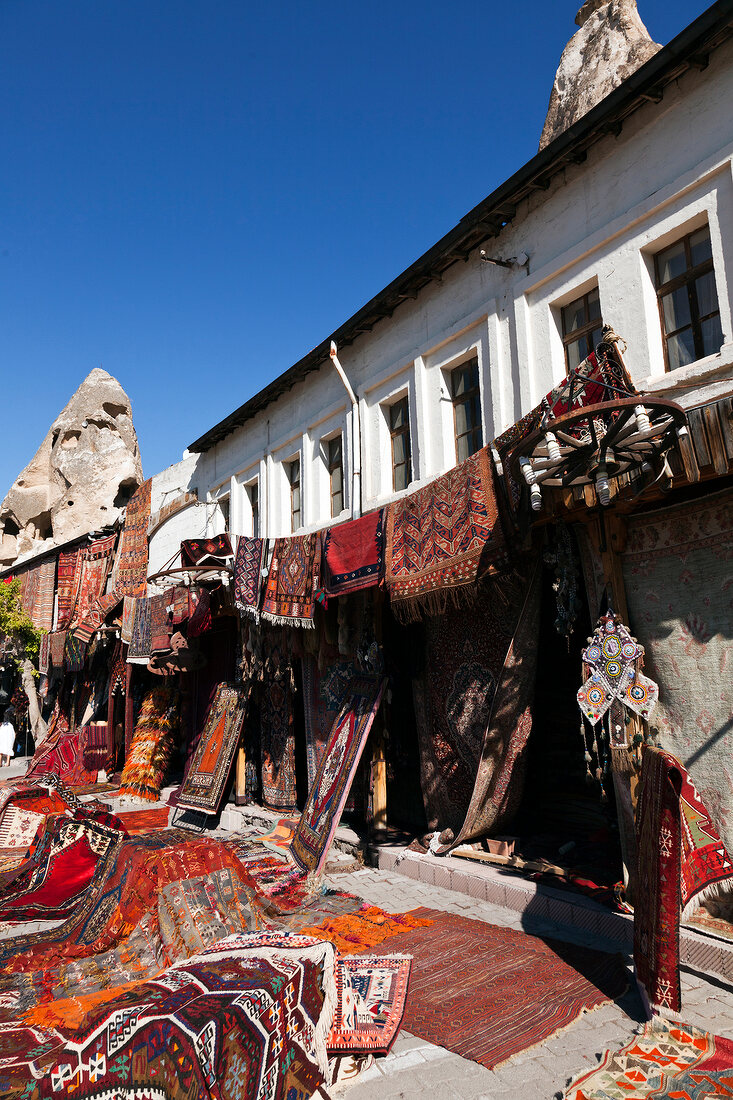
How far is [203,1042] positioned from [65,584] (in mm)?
19566

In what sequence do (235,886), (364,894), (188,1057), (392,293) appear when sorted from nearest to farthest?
(188,1057), (235,886), (364,894), (392,293)

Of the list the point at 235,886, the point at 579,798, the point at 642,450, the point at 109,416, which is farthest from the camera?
the point at 109,416

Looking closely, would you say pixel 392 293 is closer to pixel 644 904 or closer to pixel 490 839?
pixel 490 839

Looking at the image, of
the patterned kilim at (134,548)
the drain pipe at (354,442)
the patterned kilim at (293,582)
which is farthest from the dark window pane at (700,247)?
the patterned kilim at (134,548)

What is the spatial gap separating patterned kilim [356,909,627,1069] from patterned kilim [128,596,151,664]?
8846mm

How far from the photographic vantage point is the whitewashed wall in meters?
5.62

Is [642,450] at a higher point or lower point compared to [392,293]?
lower

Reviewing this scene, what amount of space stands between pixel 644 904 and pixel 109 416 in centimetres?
2649

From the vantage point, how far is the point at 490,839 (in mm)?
6414

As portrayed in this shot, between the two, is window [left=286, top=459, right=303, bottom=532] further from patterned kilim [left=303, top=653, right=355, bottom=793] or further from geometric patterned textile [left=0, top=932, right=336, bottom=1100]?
geometric patterned textile [left=0, top=932, right=336, bottom=1100]

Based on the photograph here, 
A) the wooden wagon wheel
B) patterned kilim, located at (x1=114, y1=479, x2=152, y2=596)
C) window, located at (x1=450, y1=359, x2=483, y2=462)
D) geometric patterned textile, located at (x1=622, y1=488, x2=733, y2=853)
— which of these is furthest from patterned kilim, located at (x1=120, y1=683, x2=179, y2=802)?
the wooden wagon wheel

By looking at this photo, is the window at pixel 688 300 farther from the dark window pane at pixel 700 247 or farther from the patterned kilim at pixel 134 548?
the patterned kilim at pixel 134 548

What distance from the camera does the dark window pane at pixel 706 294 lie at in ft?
18.5

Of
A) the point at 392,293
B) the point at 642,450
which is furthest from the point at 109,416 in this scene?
the point at 642,450
